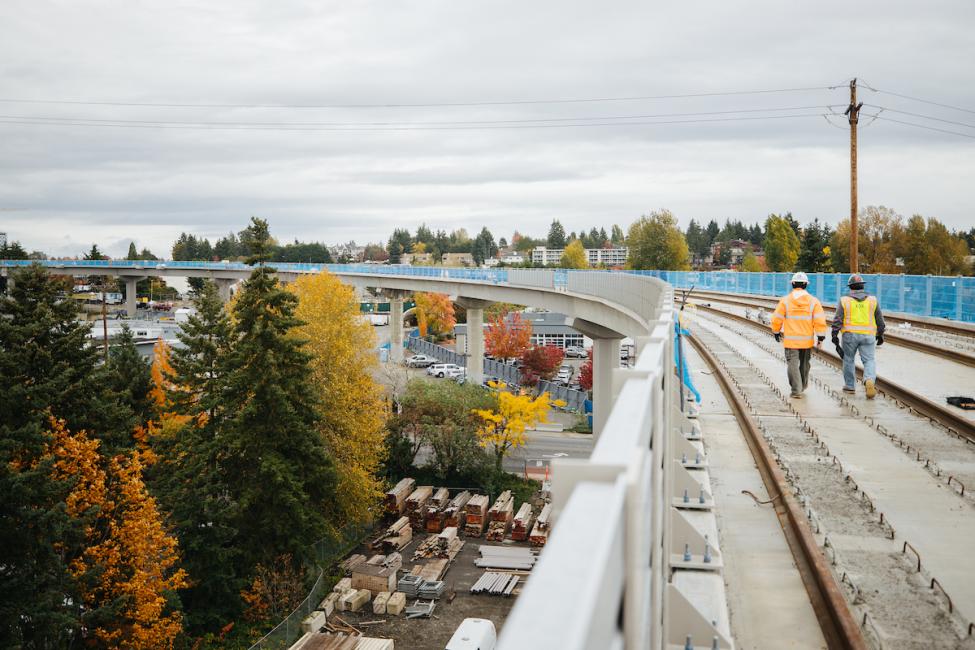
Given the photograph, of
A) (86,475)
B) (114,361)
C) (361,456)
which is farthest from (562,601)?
(114,361)

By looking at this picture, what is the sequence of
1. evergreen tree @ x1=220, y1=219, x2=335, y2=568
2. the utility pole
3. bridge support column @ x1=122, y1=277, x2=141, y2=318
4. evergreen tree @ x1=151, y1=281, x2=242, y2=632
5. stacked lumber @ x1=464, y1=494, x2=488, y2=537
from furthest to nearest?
bridge support column @ x1=122, y1=277, x2=141, y2=318
stacked lumber @ x1=464, y1=494, x2=488, y2=537
the utility pole
evergreen tree @ x1=220, y1=219, x2=335, y2=568
evergreen tree @ x1=151, y1=281, x2=242, y2=632

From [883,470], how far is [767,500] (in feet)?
4.76

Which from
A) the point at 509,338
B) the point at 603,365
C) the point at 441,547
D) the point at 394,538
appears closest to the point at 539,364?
the point at 509,338

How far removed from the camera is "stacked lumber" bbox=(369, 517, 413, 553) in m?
35.4

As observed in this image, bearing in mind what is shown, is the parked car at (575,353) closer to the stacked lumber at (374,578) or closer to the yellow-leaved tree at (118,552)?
the stacked lumber at (374,578)

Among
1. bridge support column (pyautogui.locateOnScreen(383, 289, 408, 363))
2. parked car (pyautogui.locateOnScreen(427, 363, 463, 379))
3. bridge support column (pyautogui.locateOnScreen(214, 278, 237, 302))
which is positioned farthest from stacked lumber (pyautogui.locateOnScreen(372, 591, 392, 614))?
bridge support column (pyautogui.locateOnScreen(214, 278, 237, 302))

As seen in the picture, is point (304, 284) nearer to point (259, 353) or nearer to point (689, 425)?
point (259, 353)

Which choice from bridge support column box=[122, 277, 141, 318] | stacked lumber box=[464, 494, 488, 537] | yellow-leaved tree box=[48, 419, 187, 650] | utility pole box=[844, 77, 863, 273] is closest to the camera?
yellow-leaved tree box=[48, 419, 187, 650]

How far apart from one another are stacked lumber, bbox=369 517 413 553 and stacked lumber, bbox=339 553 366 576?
128 centimetres

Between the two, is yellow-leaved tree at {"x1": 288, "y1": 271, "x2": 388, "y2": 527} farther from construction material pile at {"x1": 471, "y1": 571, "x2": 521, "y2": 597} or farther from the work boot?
the work boot

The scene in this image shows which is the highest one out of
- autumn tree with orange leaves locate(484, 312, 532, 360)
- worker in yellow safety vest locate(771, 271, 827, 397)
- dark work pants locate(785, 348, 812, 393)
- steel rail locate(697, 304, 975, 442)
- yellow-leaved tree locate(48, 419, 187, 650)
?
worker in yellow safety vest locate(771, 271, 827, 397)

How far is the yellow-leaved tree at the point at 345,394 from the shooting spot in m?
34.8

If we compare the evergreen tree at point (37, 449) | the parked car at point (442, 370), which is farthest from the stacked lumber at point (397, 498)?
the parked car at point (442, 370)

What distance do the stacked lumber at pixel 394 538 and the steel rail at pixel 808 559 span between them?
2868 cm
